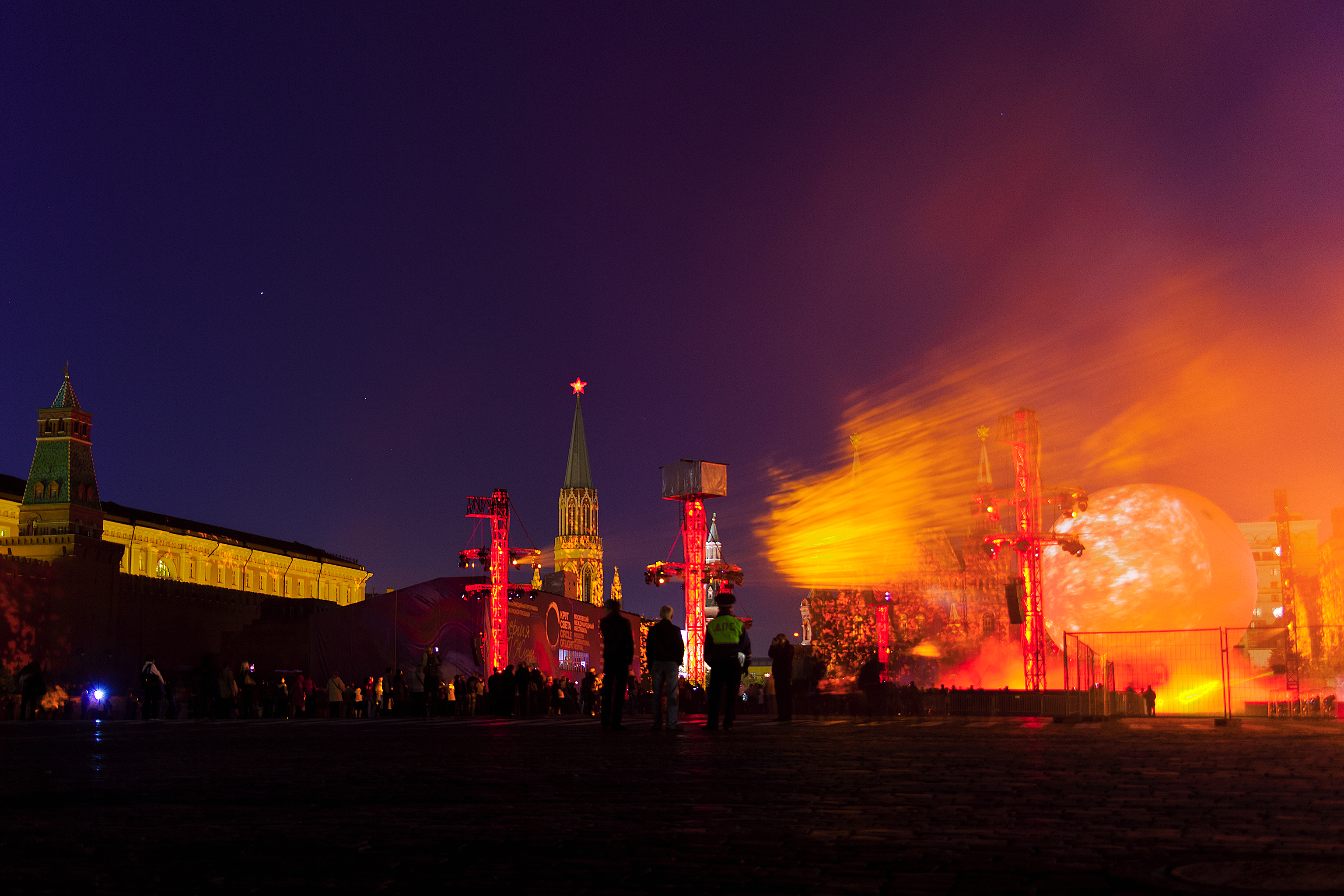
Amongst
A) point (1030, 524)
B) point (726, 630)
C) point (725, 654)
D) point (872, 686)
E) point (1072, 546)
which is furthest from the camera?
point (1072, 546)

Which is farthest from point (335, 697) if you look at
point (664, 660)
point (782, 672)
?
point (664, 660)

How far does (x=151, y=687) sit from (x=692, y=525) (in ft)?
91.7

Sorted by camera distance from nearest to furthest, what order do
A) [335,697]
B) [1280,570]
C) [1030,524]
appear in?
1. [335,697]
2. [1030,524]
3. [1280,570]

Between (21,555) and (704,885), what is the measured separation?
56.9 metres

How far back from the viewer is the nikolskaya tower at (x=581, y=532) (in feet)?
506

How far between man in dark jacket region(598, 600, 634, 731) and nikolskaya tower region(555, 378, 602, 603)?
13761 centimetres

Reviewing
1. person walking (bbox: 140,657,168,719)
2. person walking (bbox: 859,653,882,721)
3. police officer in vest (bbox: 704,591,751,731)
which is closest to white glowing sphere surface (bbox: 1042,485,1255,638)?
person walking (bbox: 859,653,882,721)

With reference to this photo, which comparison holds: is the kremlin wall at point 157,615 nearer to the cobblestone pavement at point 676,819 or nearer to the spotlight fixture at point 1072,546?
the spotlight fixture at point 1072,546

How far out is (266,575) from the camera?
94375mm

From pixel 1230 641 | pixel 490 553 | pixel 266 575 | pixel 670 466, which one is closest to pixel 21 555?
pixel 490 553

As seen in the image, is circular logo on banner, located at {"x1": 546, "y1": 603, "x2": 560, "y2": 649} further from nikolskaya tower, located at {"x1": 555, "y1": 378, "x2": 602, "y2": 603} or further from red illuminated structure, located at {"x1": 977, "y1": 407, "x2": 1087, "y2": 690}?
nikolskaya tower, located at {"x1": 555, "y1": 378, "x2": 602, "y2": 603}

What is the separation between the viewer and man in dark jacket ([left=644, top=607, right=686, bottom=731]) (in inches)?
546

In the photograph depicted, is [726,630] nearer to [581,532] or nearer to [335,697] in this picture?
[335,697]

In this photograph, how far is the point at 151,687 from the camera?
28.8m
